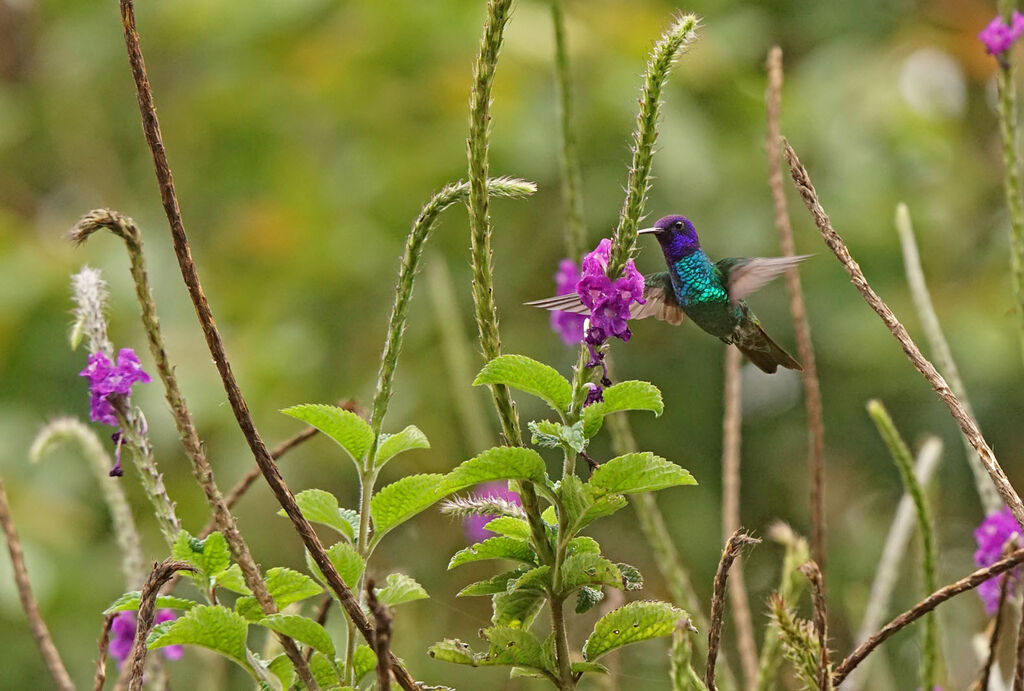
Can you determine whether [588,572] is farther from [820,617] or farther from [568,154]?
[568,154]

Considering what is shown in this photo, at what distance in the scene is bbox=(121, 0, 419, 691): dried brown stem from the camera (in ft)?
1.53

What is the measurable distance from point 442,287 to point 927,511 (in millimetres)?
630

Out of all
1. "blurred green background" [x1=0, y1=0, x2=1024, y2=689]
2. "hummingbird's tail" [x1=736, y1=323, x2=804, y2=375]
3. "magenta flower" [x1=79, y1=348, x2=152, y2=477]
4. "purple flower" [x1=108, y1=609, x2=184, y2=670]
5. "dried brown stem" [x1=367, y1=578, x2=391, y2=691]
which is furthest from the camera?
"blurred green background" [x1=0, y1=0, x2=1024, y2=689]

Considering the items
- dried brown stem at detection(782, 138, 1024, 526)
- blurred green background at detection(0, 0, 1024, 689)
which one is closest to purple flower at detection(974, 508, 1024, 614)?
dried brown stem at detection(782, 138, 1024, 526)

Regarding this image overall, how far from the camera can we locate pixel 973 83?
3.99 meters

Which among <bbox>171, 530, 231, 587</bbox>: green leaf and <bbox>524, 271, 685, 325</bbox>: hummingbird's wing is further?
<bbox>524, 271, 685, 325</bbox>: hummingbird's wing

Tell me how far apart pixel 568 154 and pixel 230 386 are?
1.41 feet

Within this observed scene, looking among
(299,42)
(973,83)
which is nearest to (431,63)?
(299,42)

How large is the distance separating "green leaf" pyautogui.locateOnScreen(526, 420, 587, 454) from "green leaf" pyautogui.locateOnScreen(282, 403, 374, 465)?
77mm

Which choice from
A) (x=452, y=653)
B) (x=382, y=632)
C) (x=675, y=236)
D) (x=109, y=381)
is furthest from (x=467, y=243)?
(x=382, y=632)

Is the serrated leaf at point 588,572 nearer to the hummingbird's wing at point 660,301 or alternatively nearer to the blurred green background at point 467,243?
the hummingbird's wing at point 660,301

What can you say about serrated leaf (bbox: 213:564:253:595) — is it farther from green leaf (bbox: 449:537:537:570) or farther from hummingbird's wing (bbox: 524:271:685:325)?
hummingbird's wing (bbox: 524:271:685:325)

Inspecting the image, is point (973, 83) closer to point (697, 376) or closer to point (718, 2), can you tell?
point (718, 2)

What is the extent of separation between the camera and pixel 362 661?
21.0 inches
